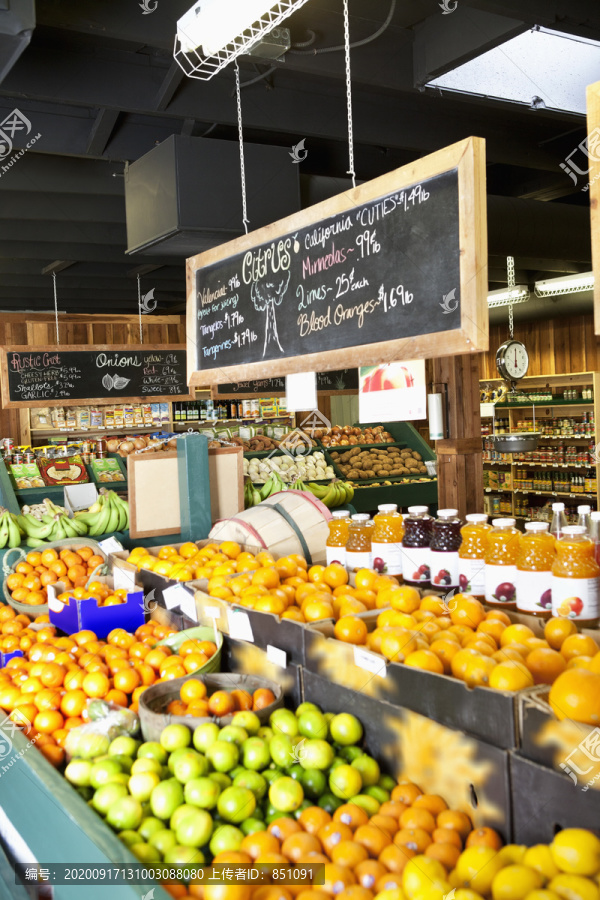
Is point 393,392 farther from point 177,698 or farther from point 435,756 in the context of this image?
point 435,756

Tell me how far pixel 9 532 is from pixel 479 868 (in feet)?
11.0

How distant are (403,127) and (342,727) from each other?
150 inches

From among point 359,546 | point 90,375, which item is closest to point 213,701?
point 359,546

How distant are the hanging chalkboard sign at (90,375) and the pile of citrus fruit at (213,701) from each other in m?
5.73

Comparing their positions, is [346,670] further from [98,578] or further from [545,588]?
[98,578]

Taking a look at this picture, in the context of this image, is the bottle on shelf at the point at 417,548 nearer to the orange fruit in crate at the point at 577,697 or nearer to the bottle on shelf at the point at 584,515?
the bottle on shelf at the point at 584,515

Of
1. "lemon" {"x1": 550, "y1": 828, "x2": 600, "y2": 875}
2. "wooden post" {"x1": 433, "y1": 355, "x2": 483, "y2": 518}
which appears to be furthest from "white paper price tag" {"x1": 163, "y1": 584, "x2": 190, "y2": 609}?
"wooden post" {"x1": 433, "y1": 355, "x2": 483, "y2": 518}

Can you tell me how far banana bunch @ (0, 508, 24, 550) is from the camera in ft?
13.1

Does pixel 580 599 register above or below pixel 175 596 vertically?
above

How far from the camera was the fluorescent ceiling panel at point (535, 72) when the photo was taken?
304 centimetres

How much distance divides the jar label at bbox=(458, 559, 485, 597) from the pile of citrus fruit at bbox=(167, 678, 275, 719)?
2.17 feet

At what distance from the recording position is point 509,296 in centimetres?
820

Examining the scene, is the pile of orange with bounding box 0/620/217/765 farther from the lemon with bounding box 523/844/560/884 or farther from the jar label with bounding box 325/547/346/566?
the lemon with bounding box 523/844/560/884

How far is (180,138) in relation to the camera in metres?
3.93
